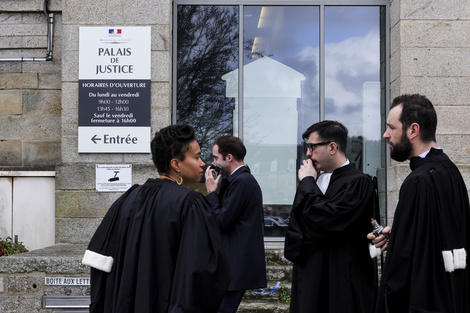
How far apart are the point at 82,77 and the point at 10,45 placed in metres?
1.60

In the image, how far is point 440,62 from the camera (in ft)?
27.4

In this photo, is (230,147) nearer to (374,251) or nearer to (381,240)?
(374,251)

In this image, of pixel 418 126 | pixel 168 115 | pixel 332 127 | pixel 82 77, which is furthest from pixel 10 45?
pixel 418 126

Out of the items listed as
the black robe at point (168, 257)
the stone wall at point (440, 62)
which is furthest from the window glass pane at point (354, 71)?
the black robe at point (168, 257)

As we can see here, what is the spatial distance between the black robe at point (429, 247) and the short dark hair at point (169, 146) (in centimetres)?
123

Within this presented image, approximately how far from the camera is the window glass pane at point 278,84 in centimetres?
924

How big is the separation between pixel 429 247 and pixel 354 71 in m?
6.53

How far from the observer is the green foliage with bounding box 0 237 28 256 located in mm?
7828

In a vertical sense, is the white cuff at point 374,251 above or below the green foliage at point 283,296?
above

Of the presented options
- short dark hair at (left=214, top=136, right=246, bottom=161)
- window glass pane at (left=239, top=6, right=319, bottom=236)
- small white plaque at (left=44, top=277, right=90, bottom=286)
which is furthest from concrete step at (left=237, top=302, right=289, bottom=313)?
window glass pane at (left=239, top=6, right=319, bottom=236)

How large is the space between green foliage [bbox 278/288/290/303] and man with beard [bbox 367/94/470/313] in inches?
145

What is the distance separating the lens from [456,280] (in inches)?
124

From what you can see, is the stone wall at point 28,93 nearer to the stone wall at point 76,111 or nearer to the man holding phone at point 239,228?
the stone wall at point 76,111

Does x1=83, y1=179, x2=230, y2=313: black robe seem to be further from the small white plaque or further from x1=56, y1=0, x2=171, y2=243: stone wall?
x1=56, y1=0, x2=171, y2=243: stone wall
